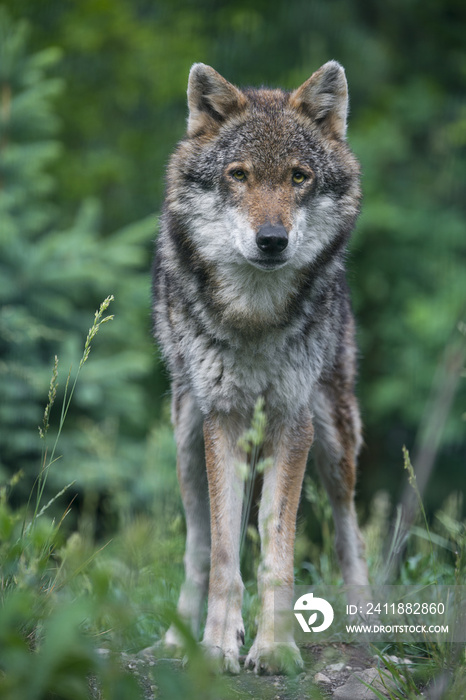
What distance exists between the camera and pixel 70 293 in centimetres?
789

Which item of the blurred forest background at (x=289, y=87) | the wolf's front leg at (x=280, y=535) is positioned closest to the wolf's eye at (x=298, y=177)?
the wolf's front leg at (x=280, y=535)

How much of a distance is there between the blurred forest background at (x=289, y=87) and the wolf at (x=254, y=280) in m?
4.47

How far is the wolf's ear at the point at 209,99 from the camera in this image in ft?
12.4

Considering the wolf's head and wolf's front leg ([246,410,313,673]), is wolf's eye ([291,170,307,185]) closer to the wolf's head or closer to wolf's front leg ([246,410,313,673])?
the wolf's head

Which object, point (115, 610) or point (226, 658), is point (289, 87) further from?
point (115, 610)

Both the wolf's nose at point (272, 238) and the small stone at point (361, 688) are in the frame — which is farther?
the wolf's nose at point (272, 238)

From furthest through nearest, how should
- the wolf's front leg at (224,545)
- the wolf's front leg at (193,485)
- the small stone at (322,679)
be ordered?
the wolf's front leg at (193,485), the wolf's front leg at (224,545), the small stone at (322,679)

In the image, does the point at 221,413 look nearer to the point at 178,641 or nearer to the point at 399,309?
the point at 178,641

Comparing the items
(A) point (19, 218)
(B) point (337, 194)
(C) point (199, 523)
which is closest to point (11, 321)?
(A) point (19, 218)

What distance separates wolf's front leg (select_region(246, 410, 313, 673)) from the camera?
3.16 metres

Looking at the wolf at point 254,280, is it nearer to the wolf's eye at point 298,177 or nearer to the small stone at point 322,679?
the wolf's eye at point 298,177

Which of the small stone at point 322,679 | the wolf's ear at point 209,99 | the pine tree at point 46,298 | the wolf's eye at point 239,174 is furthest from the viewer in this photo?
the pine tree at point 46,298

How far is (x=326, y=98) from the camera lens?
3.88m

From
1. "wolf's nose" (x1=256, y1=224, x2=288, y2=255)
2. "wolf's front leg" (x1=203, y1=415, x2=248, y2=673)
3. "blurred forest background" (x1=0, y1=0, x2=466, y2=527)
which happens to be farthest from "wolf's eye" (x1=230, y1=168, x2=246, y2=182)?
"blurred forest background" (x1=0, y1=0, x2=466, y2=527)
